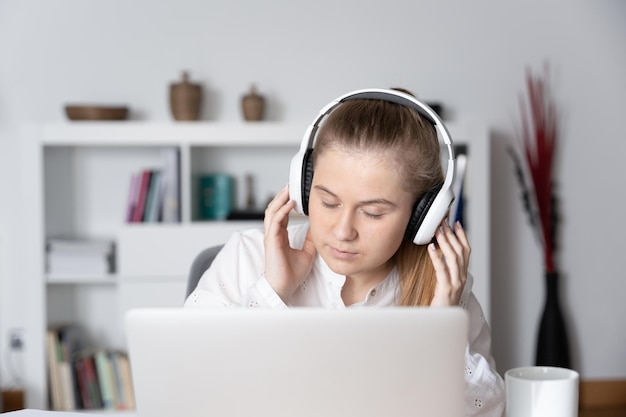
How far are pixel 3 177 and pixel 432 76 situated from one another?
198cm

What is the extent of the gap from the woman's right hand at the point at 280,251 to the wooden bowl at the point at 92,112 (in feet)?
6.75

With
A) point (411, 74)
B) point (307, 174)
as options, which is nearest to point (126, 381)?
point (411, 74)

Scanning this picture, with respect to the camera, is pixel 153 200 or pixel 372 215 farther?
pixel 153 200

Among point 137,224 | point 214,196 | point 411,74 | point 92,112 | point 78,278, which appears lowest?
point 78,278

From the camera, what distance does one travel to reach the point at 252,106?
3.47m

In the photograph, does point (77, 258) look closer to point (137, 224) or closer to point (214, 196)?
point (137, 224)

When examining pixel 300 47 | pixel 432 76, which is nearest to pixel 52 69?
pixel 300 47

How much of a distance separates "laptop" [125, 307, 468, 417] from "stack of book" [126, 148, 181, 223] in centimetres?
255

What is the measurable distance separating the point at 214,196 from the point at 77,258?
0.64 metres

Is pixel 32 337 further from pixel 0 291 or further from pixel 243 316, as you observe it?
pixel 243 316


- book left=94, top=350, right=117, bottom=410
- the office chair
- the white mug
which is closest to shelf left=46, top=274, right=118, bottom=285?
book left=94, top=350, right=117, bottom=410

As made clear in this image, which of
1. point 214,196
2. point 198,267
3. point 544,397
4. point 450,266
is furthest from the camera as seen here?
point 214,196

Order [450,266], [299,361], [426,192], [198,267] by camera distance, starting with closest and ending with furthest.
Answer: [299,361]
[450,266]
[426,192]
[198,267]

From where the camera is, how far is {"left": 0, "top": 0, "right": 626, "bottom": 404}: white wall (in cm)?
361
